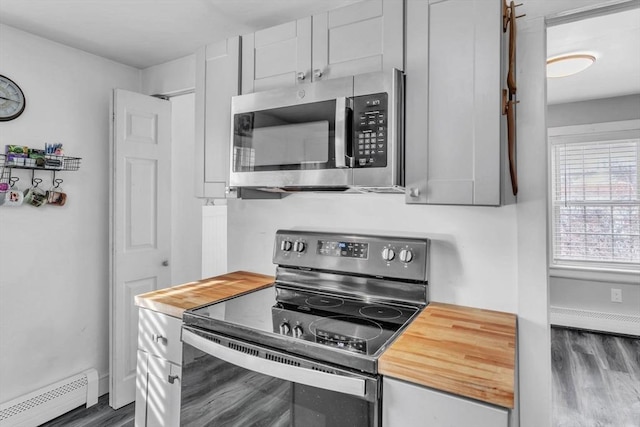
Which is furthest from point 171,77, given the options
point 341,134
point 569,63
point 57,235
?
point 569,63

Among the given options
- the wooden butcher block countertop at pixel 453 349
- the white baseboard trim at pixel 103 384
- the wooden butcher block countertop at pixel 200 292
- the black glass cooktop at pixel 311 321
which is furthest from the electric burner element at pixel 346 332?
the white baseboard trim at pixel 103 384

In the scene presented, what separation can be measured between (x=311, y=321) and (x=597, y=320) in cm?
373

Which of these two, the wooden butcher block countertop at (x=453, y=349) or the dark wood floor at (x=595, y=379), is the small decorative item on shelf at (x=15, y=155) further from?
the dark wood floor at (x=595, y=379)

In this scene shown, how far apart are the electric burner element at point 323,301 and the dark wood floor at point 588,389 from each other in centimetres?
149

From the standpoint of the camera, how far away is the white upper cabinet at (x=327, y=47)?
137 centimetres

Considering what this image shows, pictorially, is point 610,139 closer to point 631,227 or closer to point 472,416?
point 631,227

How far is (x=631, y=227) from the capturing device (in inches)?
145

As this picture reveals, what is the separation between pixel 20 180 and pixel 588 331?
491 cm

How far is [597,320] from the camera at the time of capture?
3.74 meters

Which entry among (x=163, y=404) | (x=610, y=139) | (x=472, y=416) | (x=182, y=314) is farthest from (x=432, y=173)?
(x=610, y=139)

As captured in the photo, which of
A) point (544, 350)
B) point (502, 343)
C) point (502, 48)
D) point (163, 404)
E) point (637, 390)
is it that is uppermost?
point (502, 48)

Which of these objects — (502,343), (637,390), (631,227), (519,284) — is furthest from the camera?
(631,227)

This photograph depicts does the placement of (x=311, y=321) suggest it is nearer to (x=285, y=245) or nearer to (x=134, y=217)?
(x=285, y=245)

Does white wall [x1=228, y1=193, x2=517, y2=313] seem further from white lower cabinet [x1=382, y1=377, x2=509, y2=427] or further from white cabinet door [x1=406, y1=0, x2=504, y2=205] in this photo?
white lower cabinet [x1=382, y1=377, x2=509, y2=427]
